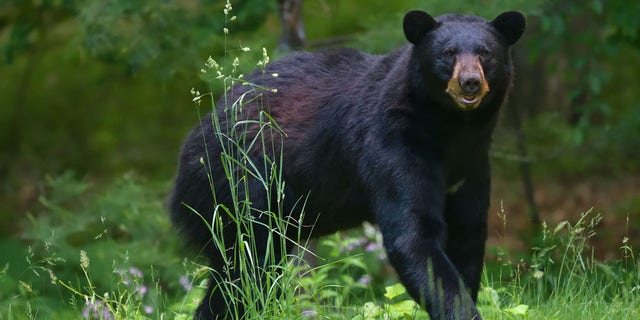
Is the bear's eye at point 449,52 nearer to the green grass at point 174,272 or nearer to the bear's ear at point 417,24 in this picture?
the bear's ear at point 417,24

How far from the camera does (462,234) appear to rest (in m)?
5.25

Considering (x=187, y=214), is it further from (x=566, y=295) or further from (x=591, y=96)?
(x=591, y=96)

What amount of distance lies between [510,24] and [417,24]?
0.45m

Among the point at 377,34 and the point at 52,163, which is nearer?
the point at 377,34

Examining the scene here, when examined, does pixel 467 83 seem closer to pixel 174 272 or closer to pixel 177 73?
pixel 177 73

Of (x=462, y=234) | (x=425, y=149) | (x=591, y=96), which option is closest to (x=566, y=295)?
(x=462, y=234)

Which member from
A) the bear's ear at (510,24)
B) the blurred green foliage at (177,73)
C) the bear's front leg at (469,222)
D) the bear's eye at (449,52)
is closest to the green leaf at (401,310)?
the bear's front leg at (469,222)

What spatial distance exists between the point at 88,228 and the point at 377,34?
333 cm

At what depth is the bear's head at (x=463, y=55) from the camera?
4777mm

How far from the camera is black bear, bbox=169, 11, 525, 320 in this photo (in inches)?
189

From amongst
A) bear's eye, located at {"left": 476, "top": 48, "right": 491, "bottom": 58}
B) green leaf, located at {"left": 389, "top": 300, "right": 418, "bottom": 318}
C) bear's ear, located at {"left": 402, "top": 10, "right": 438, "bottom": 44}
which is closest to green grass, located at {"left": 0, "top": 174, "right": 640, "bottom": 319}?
green leaf, located at {"left": 389, "top": 300, "right": 418, "bottom": 318}

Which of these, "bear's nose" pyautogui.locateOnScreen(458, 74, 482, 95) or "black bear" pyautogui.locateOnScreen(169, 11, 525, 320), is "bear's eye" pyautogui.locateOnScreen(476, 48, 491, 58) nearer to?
"black bear" pyautogui.locateOnScreen(169, 11, 525, 320)

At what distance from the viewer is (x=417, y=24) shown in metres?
5.07

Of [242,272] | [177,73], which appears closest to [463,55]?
[242,272]
